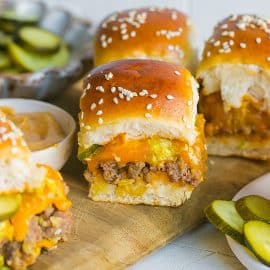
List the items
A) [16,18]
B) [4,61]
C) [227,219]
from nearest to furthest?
1. [227,219]
2. [4,61]
3. [16,18]

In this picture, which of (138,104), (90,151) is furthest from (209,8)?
(90,151)

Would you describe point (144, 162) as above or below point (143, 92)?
below

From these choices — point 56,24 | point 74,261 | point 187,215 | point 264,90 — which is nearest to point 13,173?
point 74,261

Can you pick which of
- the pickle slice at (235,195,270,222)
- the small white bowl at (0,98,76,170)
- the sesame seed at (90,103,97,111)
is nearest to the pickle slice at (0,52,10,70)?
the small white bowl at (0,98,76,170)

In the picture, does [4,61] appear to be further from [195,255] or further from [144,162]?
[195,255]

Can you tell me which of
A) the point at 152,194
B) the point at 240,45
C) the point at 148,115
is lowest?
the point at 152,194

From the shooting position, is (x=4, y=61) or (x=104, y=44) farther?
(x=4, y=61)
